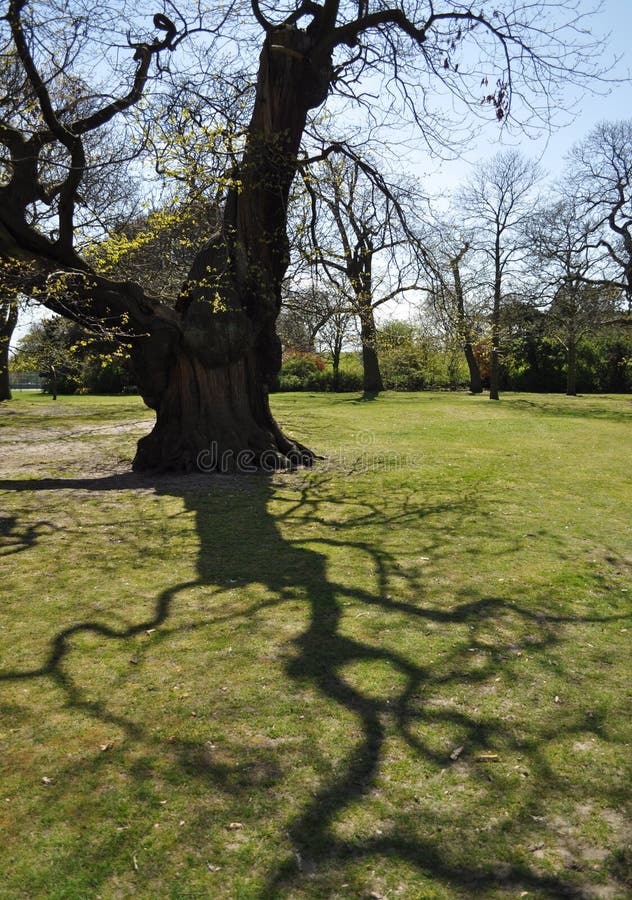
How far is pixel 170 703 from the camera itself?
3.92m

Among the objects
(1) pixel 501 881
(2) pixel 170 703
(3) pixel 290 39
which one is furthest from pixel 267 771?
(3) pixel 290 39

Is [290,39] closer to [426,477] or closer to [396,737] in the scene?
[426,477]

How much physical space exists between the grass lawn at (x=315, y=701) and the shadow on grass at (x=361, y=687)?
0.6 inches

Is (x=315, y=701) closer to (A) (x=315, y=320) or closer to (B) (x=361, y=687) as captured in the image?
(B) (x=361, y=687)

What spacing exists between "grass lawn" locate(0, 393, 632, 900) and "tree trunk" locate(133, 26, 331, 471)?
2.85m

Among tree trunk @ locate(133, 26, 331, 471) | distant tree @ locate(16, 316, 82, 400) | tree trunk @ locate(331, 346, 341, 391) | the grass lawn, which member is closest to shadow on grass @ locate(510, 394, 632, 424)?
tree trunk @ locate(331, 346, 341, 391)

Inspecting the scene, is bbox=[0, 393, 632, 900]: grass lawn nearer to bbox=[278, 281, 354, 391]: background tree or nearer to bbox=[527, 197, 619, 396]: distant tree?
bbox=[278, 281, 354, 391]: background tree

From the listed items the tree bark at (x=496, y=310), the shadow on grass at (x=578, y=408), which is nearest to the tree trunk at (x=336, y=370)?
the tree bark at (x=496, y=310)

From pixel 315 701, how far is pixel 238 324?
26.7 ft

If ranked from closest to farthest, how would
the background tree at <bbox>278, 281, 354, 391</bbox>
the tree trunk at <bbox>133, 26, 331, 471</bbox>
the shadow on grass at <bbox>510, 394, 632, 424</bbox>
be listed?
1. the tree trunk at <bbox>133, 26, 331, 471</bbox>
2. the background tree at <bbox>278, 281, 354, 391</bbox>
3. the shadow on grass at <bbox>510, 394, 632, 424</bbox>

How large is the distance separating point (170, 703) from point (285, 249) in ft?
29.6

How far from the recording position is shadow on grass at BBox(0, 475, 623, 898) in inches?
106

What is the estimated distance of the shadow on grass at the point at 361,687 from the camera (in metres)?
2.69

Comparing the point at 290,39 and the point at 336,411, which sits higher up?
the point at 290,39
